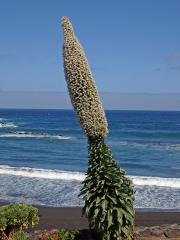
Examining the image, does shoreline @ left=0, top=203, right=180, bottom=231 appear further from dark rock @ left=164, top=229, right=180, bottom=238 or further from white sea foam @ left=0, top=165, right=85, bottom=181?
white sea foam @ left=0, top=165, right=85, bottom=181

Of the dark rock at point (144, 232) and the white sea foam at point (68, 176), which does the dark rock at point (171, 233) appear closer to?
the dark rock at point (144, 232)

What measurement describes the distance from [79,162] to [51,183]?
10.7 m

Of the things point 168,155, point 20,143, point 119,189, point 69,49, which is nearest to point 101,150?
point 119,189

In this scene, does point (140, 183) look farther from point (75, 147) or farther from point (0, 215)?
point (75, 147)

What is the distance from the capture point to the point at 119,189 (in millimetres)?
9250

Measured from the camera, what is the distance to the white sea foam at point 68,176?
1061 inches

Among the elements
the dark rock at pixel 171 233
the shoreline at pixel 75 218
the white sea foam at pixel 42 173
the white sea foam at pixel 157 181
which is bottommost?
the dark rock at pixel 171 233

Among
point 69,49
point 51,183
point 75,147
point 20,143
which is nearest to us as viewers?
point 69,49

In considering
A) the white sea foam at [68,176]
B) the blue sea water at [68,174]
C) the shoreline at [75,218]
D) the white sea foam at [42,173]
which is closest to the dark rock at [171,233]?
the shoreline at [75,218]

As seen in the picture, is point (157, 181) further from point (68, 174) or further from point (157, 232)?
point (157, 232)

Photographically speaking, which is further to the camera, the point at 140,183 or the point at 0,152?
the point at 0,152

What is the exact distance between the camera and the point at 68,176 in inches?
1145

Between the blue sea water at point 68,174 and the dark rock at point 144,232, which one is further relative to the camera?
the blue sea water at point 68,174

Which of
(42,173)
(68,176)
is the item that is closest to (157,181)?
(68,176)
